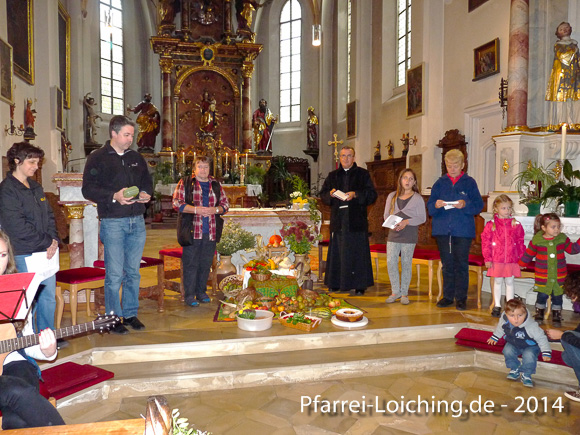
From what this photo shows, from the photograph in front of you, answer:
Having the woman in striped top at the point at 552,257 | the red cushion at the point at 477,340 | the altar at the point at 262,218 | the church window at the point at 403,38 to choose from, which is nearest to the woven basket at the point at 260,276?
the altar at the point at 262,218

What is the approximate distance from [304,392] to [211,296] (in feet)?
8.15

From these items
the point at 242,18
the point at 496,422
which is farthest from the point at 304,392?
the point at 242,18

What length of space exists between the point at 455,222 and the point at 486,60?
530cm

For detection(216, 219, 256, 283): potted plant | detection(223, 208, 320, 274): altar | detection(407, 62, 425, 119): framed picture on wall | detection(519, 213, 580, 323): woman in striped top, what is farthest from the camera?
detection(407, 62, 425, 119): framed picture on wall

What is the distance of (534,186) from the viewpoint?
620 cm

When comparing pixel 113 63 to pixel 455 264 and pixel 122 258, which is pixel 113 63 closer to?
pixel 122 258

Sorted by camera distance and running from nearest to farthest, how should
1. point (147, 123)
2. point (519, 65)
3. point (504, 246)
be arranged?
point (504, 246), point (519, 65), point (147, 123)

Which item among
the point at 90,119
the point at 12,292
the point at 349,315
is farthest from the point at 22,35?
the point at 12,292

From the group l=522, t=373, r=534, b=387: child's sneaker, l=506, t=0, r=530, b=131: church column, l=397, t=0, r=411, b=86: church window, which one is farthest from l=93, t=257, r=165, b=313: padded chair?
l=397, t=0, r=411, b=86: church window

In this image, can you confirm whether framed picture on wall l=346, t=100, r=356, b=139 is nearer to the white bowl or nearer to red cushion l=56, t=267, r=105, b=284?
the white bowl

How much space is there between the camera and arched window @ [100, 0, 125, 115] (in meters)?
17.5

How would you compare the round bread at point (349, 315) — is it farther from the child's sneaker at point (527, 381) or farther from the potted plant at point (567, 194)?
the potted plant at point (567, 194)

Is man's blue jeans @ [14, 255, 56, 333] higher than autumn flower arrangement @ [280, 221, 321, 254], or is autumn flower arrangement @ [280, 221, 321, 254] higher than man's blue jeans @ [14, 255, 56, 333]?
autumn flower arrangement @ [280, 221, 321, 254]

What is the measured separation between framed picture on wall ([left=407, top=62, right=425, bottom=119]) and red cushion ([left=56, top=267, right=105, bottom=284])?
27.9ft
